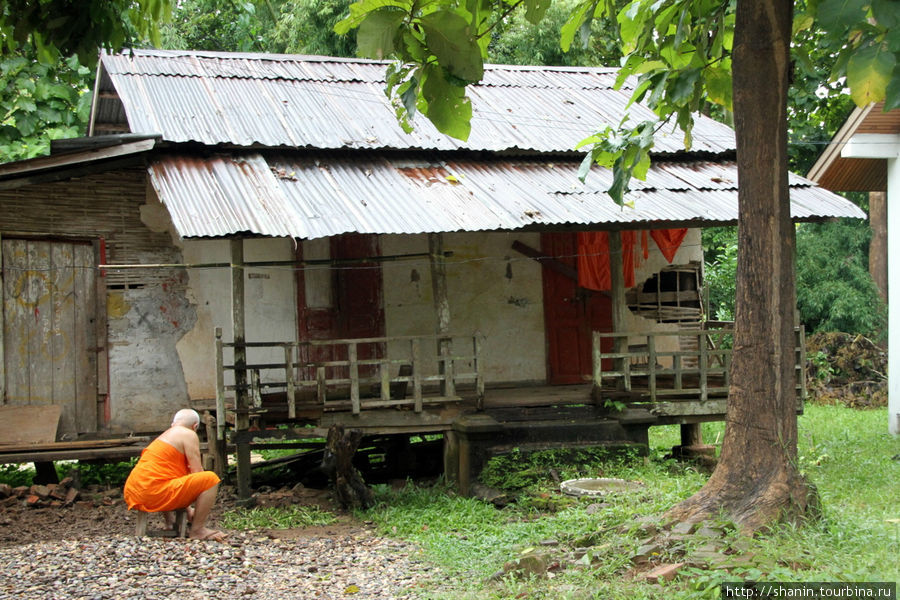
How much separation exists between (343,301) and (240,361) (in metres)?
2.26

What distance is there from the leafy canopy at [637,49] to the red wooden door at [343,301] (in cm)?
495

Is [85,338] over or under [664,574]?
over

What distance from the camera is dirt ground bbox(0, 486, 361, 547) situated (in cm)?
831

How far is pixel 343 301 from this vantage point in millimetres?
11156

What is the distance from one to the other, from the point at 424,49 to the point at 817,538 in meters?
3.68

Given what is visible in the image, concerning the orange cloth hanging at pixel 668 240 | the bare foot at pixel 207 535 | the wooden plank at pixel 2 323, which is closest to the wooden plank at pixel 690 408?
the orange cloth hanging at pixel 668 240

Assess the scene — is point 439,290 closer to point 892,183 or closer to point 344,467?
point 344,467

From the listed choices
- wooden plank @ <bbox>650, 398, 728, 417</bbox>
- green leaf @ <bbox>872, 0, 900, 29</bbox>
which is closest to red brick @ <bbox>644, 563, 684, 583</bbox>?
green leaf @ <bbox>872, 0, 900, 29</bbox>

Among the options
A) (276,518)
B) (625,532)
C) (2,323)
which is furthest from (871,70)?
(2,323)

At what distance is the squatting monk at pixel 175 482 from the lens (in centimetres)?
738

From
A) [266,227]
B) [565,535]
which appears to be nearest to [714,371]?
[565,535]

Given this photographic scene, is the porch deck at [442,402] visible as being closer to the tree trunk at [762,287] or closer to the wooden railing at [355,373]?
the wooden railing at [355,373]

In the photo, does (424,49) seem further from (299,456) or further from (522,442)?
(299,456)

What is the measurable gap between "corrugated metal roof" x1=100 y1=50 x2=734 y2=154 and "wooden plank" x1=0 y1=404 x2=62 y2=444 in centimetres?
328
